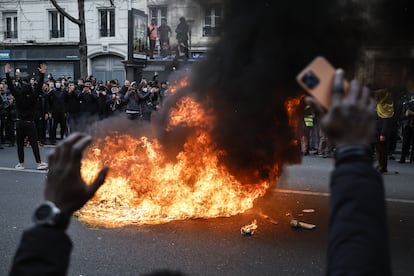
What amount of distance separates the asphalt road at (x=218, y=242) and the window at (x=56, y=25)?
20.8 m

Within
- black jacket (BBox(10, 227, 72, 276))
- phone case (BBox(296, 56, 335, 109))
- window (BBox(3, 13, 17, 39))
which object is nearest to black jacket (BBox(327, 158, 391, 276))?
phone case (BBox(296, 56, 335, 109))

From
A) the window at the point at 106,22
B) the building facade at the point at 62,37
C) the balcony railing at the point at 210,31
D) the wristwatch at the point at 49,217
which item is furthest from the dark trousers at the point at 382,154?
the window at the point at 106,22

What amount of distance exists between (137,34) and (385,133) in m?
8.23

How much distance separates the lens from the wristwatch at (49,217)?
4.66 feet

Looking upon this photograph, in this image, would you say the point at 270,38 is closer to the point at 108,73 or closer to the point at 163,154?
the point at 163,154

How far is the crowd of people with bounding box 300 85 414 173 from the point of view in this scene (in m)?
9.06

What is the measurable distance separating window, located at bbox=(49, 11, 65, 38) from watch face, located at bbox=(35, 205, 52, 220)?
26185 millimetres

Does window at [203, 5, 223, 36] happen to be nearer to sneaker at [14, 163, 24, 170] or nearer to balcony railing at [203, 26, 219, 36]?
balcony railing at [203, 26, 219, 36]

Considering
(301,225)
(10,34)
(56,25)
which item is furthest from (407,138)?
(10,34)

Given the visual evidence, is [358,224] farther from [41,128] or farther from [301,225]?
[41,128]

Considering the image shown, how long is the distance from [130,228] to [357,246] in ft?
13.9

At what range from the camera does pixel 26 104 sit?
9.02 metres

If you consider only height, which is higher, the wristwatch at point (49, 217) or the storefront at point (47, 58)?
the storefront at point (47, 58)

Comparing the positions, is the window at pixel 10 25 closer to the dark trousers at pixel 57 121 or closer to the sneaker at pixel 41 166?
the dark trousers at pixel 57 121
